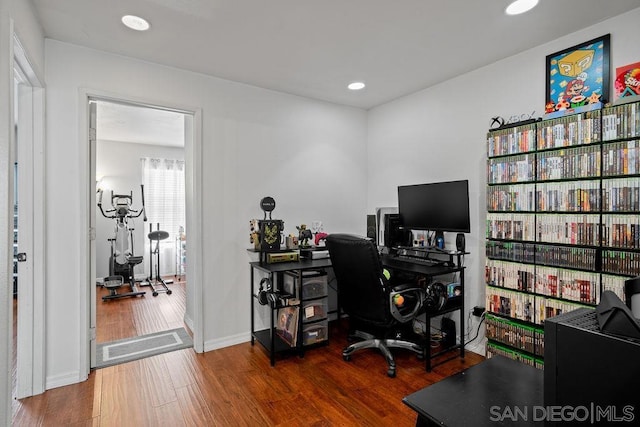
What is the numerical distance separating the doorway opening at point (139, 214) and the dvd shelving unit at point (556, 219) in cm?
368

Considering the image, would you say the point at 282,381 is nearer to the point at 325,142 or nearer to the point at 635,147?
the point at 325,142

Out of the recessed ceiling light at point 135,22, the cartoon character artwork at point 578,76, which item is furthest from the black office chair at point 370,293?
the recessed ceiling light at point 135,22

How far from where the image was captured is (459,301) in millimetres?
2920

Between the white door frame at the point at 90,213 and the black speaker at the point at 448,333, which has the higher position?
the white door frame at the point at 90,213

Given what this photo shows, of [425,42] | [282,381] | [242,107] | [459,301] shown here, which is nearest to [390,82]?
[425,42]

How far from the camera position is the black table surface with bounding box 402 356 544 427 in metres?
0.83

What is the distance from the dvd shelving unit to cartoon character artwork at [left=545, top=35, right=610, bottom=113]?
9.6 inches

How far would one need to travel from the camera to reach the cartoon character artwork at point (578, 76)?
2213 millimetres

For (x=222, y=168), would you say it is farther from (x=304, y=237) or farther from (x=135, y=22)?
(x=135, y=22)

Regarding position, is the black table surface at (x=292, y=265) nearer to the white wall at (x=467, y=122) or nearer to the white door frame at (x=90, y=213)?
the white door frame at (x=90, y=213)

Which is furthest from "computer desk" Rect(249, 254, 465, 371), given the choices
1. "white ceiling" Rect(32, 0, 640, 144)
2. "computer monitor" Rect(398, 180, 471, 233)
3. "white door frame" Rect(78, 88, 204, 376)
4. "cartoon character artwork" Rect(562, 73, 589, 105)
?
"white ceiling" Rect(32, 0, 640, 144)

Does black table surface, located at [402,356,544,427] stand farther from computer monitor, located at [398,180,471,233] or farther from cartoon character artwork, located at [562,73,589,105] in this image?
cartoon character artwork, located at [562,73,589,105]

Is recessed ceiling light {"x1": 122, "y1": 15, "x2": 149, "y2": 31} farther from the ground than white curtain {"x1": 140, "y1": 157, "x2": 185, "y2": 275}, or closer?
farther from the ground

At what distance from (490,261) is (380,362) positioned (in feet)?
4.05
